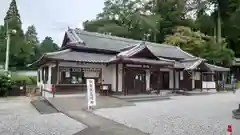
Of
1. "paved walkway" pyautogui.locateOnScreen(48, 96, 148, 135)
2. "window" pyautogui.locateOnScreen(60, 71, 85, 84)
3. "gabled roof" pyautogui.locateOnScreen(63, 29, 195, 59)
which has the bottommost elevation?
"paved walkway" pyautogui.locateOnScreen(48, 96, 148, 135)

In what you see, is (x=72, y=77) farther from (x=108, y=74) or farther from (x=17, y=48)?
(x=17, y=48)

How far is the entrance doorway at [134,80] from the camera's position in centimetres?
1434

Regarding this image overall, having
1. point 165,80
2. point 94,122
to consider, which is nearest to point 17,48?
point 165,80

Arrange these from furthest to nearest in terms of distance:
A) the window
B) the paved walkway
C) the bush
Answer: the bush, the window, the paved walkway

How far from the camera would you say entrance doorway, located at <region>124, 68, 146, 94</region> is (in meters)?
14.3

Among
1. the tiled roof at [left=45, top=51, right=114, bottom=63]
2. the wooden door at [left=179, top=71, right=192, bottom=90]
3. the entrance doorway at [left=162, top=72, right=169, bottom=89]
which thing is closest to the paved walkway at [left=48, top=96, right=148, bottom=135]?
the tiled roof at [left=45, top=51, right=114, bottom=63]

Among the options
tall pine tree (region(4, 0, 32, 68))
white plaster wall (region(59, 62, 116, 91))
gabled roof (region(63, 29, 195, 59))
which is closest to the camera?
white plaster wall (region(59, 62, 116, 91))

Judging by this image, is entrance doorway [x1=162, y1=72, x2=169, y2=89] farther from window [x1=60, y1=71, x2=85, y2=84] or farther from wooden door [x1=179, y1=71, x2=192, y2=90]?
window [x1=60, y1=71, x2=85, y2=84]

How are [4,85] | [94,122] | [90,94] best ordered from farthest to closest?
1. [4,85]
2. [90,94]
3. [94,122]

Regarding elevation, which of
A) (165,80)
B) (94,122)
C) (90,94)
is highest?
(165,80)

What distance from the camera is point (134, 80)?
14742mm

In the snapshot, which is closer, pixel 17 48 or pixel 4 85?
pixel 4 85

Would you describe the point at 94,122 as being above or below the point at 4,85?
below

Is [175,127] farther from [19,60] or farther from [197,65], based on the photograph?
[19,60]
